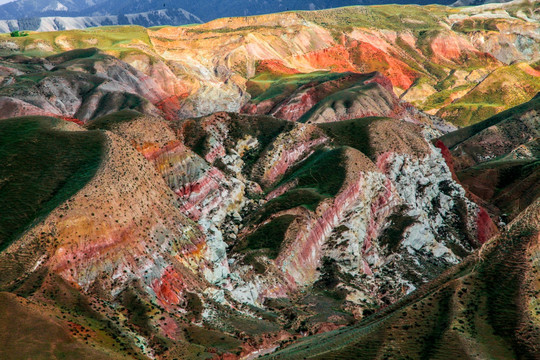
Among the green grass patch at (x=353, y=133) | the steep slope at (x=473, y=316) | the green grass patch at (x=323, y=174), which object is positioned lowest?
the steep slope at (x=473, y=316)

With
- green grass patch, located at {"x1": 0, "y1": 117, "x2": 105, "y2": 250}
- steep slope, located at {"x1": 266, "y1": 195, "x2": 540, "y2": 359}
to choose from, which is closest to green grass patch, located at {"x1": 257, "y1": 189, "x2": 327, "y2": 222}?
green grass patch, located at {"x1": 0, "y1": 117, "x2": 105, "y2": 250}

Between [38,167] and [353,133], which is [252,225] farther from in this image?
[353,133]

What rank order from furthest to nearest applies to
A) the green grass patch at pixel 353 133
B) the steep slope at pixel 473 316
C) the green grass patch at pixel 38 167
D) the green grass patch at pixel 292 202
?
the green grass patch at pixel 353 133 → the green grass patch at pixel 292 202 → the green grass patch at pixel 38 167 → the steep slope at pixel 473 316

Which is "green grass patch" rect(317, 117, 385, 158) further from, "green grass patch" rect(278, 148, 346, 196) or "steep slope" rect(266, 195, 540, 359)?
"steep slope" rect(266, 195, 540, 359)

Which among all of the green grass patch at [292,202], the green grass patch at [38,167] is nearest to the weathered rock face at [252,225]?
the green grass patch at [292,202]

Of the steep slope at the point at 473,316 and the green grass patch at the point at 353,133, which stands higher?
the green grass patch at the point at 353,133

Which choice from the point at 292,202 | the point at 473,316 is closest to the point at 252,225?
the point at 292,202

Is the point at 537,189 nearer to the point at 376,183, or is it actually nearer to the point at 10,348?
the point at 376,183

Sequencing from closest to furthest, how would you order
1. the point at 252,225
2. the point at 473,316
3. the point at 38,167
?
the point at 473,316
the point at 38,167
the point at 252,225

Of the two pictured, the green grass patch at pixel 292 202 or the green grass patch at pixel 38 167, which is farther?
the green grass patch at pixel 292 202

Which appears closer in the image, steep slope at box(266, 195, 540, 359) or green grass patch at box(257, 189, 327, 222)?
steep slope at box(266, 195, 540, 359)

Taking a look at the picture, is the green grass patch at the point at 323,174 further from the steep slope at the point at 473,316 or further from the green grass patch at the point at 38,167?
the steep slope at the point at 473,316
